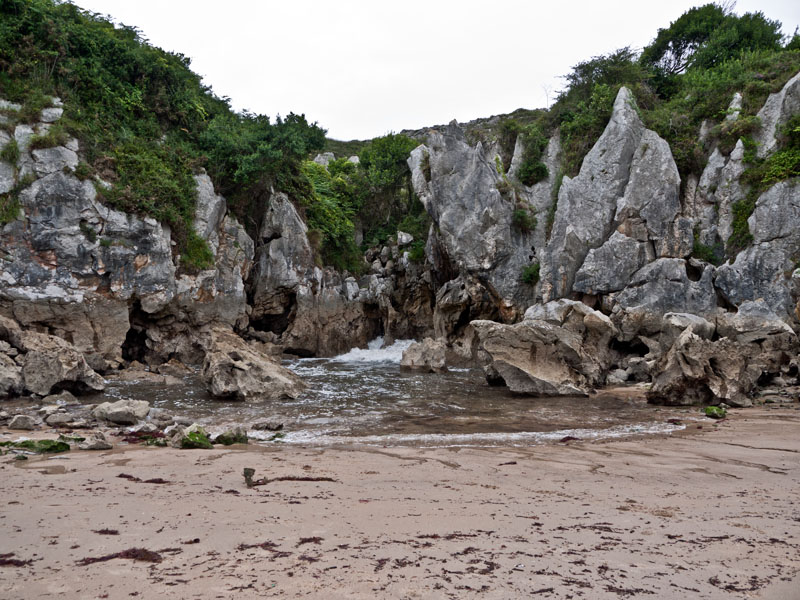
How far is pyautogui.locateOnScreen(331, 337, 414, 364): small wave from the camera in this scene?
23.0 m

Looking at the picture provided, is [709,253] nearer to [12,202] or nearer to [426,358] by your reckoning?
[426,358]

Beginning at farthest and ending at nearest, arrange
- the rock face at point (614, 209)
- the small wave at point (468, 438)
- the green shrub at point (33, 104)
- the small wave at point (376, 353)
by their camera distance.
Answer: the small wave at point (376, 353) → the rock face at point (614, 209) → the green shrub at point (33, 104) → the small wave at point (468, 438)

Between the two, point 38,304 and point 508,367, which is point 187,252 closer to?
point 38,304

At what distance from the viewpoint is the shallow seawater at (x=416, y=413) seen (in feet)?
26.8

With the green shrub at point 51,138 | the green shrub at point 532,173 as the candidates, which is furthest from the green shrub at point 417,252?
the green shrub at point 51,138

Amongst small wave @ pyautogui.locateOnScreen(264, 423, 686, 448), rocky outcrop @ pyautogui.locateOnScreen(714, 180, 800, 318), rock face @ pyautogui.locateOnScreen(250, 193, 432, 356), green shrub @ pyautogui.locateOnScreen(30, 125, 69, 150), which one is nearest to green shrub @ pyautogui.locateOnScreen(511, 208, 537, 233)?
rock face @ pyautogui.locateOnScreen(250, 193, 432, 356)

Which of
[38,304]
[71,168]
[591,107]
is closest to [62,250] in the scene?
[38,304]

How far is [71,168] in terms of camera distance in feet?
55.0

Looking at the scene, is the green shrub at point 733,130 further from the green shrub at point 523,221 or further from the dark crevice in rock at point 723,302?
the green shrub at point 523,221

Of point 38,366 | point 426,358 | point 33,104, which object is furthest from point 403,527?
point 33,104

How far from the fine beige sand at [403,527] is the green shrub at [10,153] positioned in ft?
48.0

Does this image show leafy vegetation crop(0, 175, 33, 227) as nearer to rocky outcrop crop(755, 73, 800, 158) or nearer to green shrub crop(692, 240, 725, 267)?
green shrub crop(692, 240, 725, 267)

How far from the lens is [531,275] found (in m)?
23.2

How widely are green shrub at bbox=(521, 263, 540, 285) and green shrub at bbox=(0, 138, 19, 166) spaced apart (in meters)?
20.3
